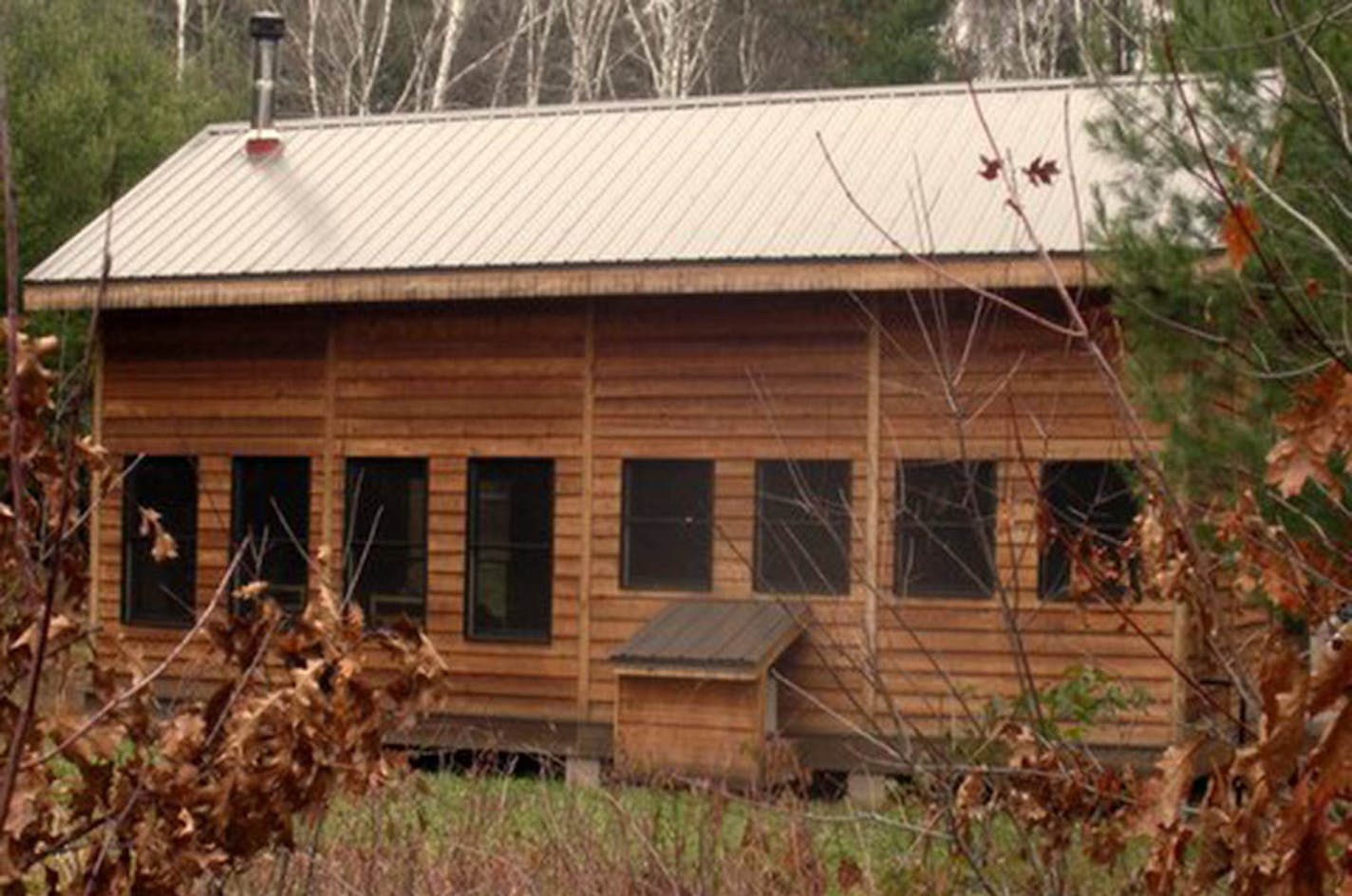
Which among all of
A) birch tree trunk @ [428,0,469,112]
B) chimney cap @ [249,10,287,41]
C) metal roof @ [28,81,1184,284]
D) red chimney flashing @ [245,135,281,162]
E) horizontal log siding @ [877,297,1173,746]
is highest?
birch tree trunk @ [428,0,469,112]

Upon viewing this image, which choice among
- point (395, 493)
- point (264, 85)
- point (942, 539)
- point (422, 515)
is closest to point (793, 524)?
point (942, 539)

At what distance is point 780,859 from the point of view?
333 inches

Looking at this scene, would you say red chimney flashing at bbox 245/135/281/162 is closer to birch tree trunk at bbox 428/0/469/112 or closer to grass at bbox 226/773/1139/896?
grass at bbox 226/773/1139/896

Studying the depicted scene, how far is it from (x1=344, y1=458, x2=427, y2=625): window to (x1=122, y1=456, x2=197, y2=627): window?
5.37 feet

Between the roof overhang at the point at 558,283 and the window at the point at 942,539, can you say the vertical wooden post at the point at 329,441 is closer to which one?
the roof overhang at the point at 558,283

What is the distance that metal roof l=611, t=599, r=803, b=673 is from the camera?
17469 millimetres

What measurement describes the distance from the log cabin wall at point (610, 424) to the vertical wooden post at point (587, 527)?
0.02 meters

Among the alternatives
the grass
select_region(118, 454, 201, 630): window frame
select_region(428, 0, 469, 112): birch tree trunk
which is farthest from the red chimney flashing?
select_region(428, 0, 469, 112): birch tree trunk

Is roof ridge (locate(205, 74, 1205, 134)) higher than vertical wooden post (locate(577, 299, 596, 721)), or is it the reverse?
roof ridge (locate(205, 74, 1205, 134))

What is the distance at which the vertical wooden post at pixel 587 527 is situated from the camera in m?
19.2

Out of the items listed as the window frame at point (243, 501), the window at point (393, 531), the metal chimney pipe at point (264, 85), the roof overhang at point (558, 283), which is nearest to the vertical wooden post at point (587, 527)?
the roof overhang at point (558, 283)

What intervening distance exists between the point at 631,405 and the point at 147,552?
15.9 feet

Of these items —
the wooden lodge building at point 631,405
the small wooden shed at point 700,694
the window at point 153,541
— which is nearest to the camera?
the small wooden shed at point 700,694

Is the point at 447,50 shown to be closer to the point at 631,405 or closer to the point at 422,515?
the point at 422,515
